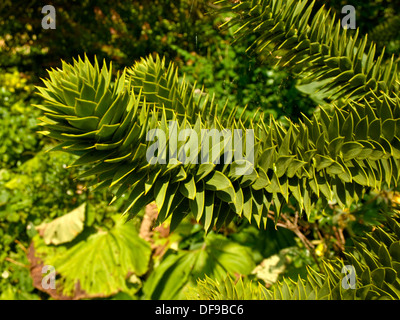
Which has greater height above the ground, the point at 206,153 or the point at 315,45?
the point at 315,45

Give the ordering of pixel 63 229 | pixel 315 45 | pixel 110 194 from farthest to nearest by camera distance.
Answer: pixel 110 194 → pixel 63 229 → pixel 315 45

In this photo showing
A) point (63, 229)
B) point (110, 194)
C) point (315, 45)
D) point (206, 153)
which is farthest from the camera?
point (110, 194)

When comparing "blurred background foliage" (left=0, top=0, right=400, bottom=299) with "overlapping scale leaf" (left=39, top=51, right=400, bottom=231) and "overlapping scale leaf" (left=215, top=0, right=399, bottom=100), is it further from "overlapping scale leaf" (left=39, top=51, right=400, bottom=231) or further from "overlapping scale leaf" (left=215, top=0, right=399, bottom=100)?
"overlapping scale leaf" (left=39, top=51, right=400, bottom=231)

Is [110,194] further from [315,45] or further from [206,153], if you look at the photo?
[315,45]

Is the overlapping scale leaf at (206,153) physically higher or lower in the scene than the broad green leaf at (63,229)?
higher

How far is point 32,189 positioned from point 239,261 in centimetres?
187

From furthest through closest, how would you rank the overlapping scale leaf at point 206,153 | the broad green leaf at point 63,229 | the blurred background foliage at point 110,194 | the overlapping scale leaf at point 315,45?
the broad green leaf at point 63,229 → the blurred background foliage at point 110,194 → the overlapping scale leaf at point 315,45 → the overlapping scale leaf at point 206,153

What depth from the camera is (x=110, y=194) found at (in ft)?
9.36

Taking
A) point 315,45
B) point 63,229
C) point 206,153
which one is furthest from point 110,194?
point 315,45

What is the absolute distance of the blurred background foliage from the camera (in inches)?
82.2

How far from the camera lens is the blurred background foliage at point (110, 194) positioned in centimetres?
209

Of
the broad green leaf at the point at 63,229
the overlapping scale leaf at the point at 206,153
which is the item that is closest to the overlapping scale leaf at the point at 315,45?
the overlapping scale leaf at the point at 206,153

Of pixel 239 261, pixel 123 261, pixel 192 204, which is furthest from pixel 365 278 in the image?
pixel 123 261

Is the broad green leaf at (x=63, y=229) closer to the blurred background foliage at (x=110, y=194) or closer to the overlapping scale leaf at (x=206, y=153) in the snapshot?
the blurred background foliage at (x=110, y=194)
